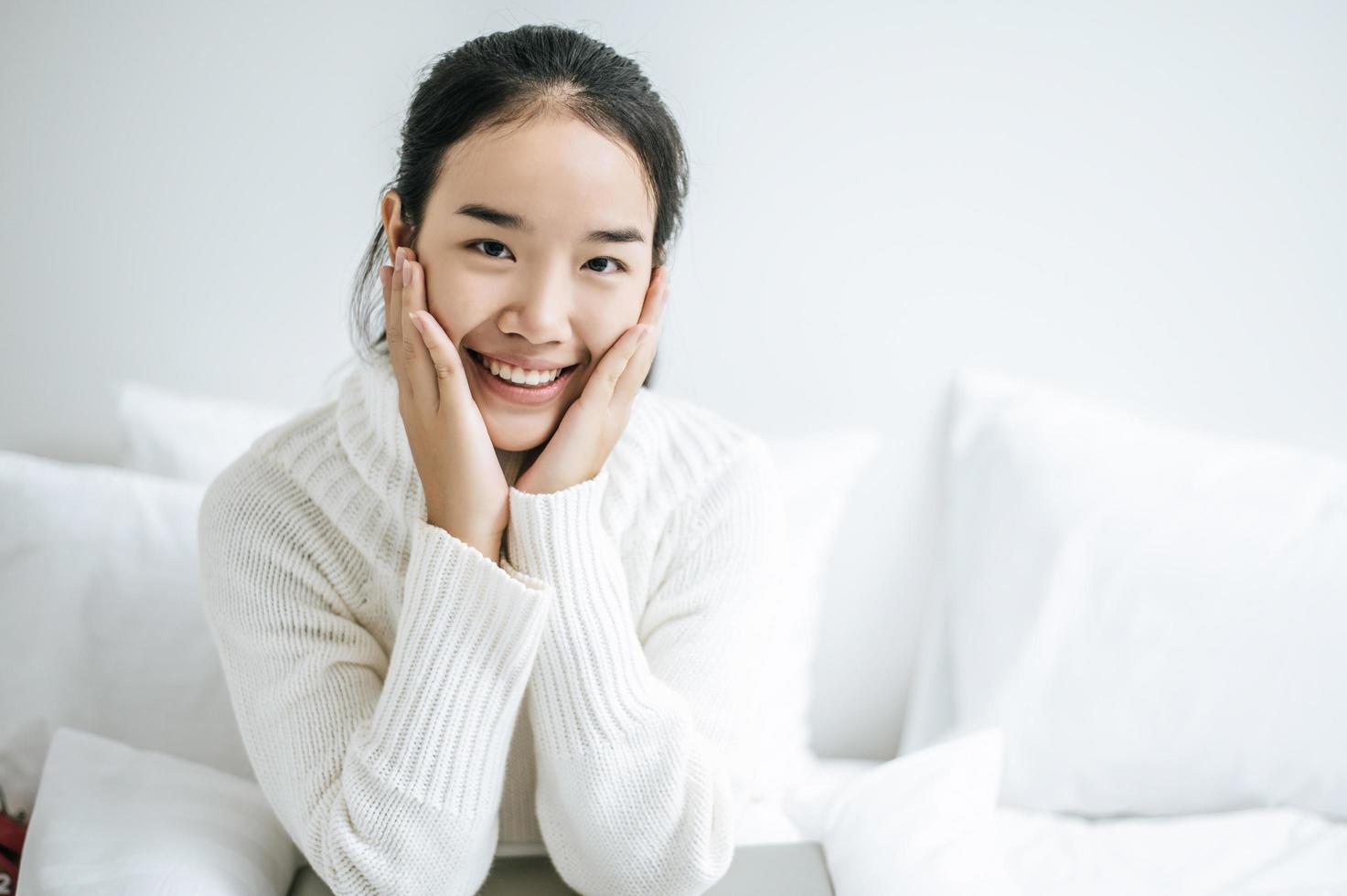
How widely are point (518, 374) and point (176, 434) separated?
0.67 metres

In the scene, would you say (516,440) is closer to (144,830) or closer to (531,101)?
(531,101)

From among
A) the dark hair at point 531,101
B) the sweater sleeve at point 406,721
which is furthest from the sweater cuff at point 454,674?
the dark hair at point 531,101

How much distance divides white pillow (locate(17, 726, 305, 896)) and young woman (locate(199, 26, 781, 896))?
74 millimetres

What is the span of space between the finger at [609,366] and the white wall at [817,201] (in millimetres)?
547

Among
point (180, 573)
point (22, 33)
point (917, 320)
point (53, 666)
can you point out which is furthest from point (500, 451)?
point (22, 33)

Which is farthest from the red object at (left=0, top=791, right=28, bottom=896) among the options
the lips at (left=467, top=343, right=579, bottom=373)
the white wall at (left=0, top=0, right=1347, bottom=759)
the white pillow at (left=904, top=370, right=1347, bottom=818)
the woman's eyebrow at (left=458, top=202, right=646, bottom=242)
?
the white pillow at (left=904, top=370, right=1347, bottom=818)

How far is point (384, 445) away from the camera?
1.14m

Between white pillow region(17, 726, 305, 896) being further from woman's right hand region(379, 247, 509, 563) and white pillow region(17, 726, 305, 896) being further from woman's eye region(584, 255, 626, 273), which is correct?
woman's eye region(584, 255, 626, 273)

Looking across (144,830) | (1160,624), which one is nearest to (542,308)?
(144,830)

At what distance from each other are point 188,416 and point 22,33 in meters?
0.53

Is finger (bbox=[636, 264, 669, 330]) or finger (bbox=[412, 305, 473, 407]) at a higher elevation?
finger (bbox=[636, 264, 669, 330])

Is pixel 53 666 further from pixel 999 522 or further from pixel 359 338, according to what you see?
pixel 999 522

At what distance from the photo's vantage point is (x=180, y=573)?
134 cm

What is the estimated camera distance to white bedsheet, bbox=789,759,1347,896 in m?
1.29
